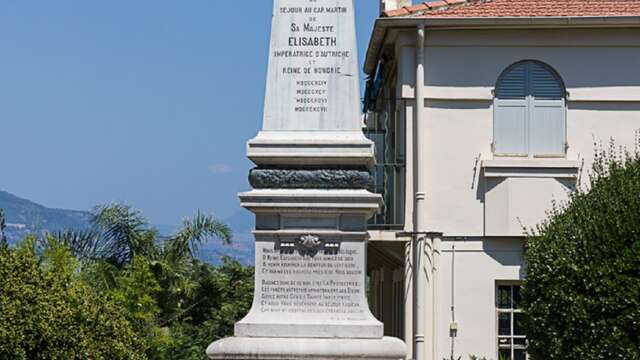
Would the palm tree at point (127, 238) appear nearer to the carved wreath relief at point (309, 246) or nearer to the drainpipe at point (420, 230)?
the drainpipe at point (420, 230)

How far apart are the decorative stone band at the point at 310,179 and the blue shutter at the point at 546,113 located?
12.6 metres

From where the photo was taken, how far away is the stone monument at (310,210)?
52.2 ft

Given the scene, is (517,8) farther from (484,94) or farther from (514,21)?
(484,94)

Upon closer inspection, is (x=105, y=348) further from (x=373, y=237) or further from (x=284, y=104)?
(x=284, y=104)

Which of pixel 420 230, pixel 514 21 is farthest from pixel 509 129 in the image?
pixel 420 230

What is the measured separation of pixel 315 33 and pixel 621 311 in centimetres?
759

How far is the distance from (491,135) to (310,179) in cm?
1256

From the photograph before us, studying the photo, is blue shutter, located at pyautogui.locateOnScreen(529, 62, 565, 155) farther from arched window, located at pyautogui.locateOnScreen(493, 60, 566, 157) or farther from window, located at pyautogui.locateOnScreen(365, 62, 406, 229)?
window, located at pyautogui.locateOnScreen(365, 62, 406, 229)

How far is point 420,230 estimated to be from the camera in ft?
91.1

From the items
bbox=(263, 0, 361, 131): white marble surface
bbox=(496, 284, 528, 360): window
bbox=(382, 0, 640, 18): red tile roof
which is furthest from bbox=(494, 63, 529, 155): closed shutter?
bbox=(263, 0, 361, 131): white marble surface

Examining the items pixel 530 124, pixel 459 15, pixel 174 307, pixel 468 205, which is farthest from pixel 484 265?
pixel 174 307

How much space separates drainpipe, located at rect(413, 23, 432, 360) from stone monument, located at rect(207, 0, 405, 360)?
11432 mm

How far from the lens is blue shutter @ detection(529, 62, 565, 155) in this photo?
2825 cm

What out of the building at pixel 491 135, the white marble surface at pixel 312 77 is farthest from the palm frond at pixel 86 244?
the white marble surface at pixel 312 77
